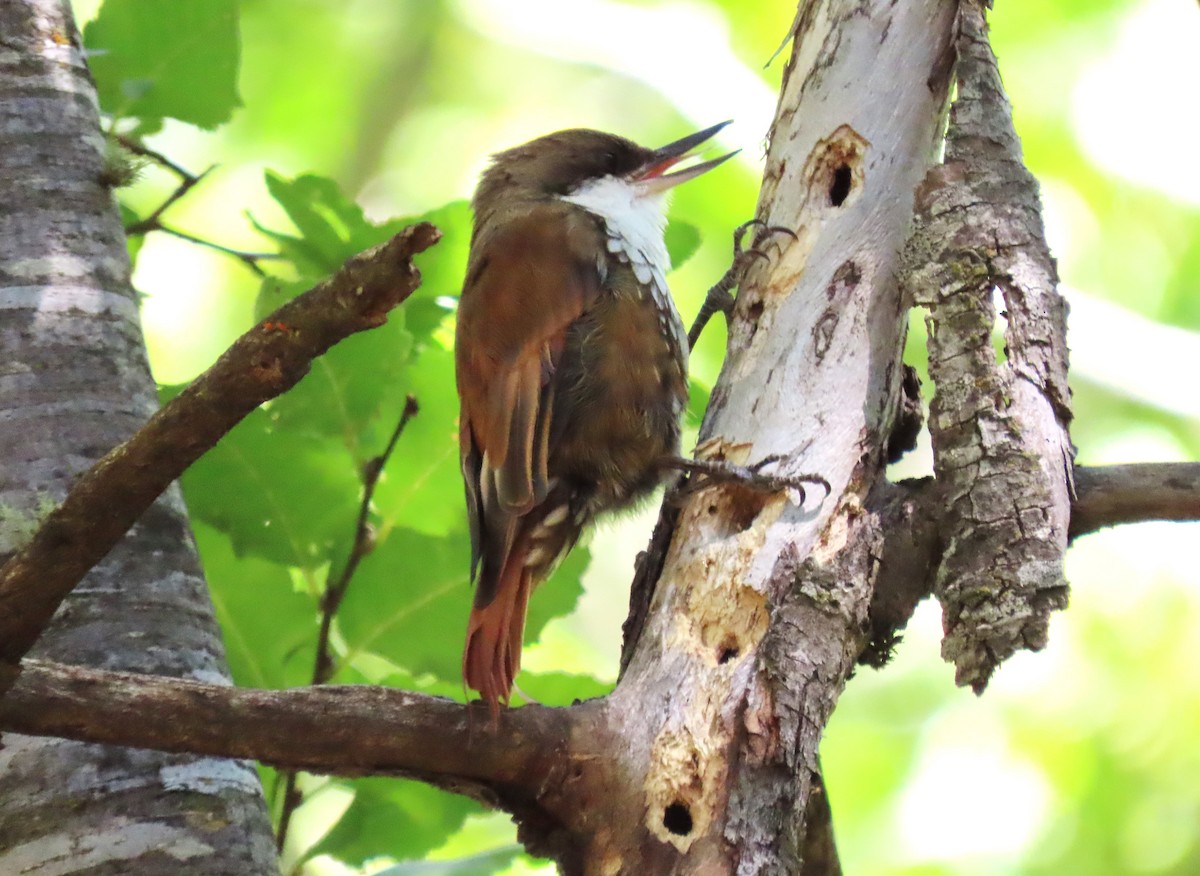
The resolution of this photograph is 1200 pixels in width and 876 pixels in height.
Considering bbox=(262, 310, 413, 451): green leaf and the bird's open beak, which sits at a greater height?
the bird's open beak

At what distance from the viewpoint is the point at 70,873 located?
1534 mm

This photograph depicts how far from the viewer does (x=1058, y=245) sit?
13.3 feet

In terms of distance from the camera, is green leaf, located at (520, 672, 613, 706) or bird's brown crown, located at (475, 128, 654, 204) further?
bird's brown crown, located at (475, 128, 654, 204)

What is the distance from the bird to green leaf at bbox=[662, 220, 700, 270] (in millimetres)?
38

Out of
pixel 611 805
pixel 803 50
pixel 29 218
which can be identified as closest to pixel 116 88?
pixel 29 218

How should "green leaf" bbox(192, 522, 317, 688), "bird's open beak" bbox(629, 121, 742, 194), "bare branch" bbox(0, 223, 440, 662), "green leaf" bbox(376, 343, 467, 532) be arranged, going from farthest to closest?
"bird's open beak" bbox(629, 121, 742, 194) < "green leaf" bbox(376, 343, 467, 532) < "green leaf" bbox(192, 522, 317, 688) < "bare branch" bbox(0, 223, 440, 662)

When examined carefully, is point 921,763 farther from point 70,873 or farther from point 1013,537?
point 70,873

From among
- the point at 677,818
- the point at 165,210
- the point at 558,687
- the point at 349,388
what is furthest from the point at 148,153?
the point at 677,818

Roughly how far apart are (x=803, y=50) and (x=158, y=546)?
1.25m

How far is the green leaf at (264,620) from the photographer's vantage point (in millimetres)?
1967

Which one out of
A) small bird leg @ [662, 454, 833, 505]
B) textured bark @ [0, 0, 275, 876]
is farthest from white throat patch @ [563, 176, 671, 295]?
textured bark @ [0, 0, 275, 876]

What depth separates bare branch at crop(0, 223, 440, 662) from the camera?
1.17m

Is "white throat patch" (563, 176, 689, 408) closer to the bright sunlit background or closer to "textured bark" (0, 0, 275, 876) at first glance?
"textured bark" (0, 0, 275, 876)

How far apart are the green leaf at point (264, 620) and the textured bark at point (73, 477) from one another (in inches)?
5.6
